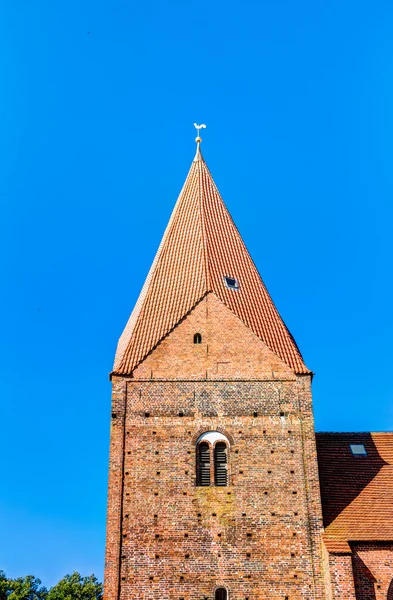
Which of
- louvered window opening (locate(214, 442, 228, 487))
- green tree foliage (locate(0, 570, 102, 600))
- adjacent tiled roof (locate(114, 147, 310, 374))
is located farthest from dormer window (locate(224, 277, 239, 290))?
green tree foliage (locate(0, 570, 102, 600))

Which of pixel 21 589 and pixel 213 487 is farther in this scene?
pixel 21 589

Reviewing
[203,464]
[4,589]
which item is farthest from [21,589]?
[203,464]

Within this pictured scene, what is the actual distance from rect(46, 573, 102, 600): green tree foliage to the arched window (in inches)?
927

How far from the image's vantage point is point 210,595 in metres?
16.7

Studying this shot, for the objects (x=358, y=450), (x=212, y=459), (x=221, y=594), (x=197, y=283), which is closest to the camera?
(x=221, y=594)

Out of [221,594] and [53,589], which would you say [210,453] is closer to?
[221,594]

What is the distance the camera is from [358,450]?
822 inches

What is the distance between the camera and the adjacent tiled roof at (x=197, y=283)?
20172 mm

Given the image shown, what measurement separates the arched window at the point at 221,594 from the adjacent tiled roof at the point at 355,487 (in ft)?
8.54

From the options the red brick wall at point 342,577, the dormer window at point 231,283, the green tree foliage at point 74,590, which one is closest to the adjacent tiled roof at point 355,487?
the red brick wall at point 342,577

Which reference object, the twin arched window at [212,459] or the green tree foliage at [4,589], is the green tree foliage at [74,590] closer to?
the green tree foliage at [4,589]

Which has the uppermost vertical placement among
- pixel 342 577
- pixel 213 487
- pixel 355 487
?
pixel 355 487

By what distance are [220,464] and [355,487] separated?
3742mm

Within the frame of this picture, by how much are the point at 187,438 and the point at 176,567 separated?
3.06 m
